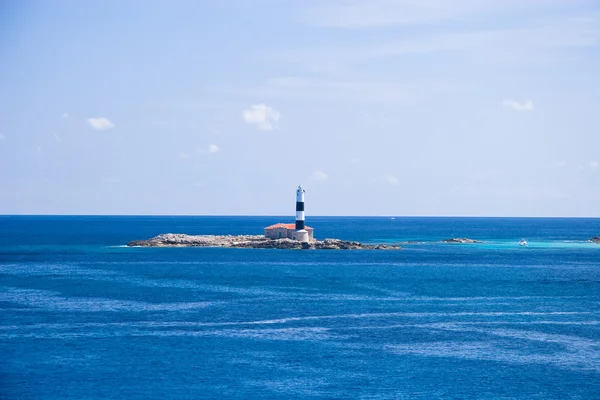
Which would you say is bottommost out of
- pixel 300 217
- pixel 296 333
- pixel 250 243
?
pixel 296 333

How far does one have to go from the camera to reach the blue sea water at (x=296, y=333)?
1357 inches

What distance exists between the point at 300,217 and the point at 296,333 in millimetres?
64039

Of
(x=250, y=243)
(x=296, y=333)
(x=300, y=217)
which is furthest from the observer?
(x=250, y=243)

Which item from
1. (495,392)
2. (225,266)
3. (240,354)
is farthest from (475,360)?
(225,266)

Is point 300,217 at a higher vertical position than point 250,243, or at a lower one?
higher

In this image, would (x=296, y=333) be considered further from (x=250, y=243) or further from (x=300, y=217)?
(x=250, y=243)

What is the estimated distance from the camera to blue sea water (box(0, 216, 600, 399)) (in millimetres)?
34469

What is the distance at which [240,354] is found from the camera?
39812 mm

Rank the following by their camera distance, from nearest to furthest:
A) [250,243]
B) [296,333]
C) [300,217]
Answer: [296,333]
[300,217]
[250,243]

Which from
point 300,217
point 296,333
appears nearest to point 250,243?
point 300,217

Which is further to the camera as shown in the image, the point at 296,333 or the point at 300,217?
the point at 300,217

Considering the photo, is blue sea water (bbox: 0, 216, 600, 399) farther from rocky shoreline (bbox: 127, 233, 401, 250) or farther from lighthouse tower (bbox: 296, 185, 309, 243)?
rocky shoreline (bbox: 127, 233, 401, 250)

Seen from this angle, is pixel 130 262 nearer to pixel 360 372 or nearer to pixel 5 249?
pixel 5 249

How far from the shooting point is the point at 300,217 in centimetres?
10888
